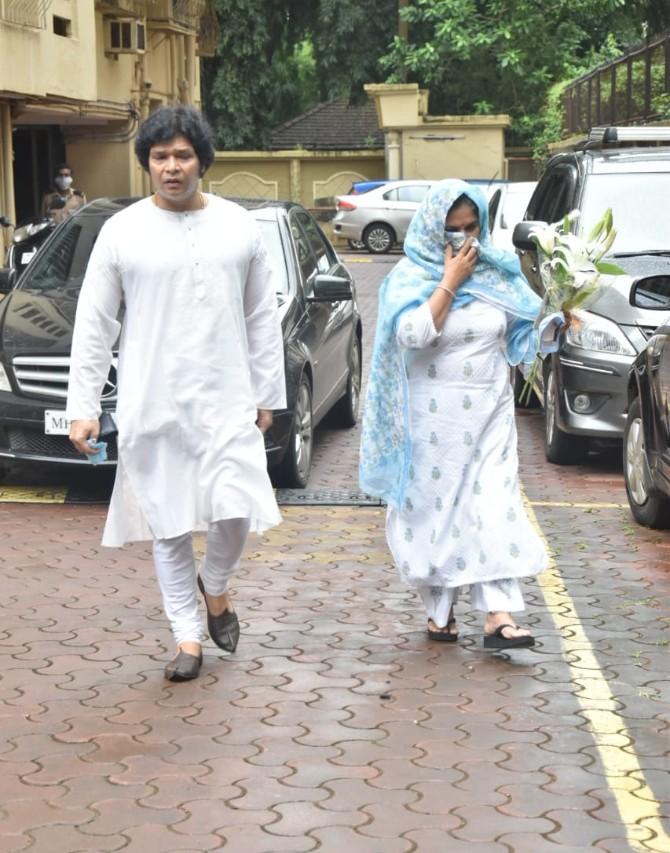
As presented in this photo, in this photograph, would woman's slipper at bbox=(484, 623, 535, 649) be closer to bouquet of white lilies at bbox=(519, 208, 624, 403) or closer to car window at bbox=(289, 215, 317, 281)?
bouquet of white lilies at bbox=(519, 208, 624, 403)

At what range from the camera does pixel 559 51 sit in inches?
1623

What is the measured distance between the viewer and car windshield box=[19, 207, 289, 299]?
10398 millimetres

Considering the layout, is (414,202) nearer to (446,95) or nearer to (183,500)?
(446,95)

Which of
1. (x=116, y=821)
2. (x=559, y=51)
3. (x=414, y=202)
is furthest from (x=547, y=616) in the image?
(x=559, y=51)

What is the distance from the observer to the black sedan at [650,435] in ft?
27.1

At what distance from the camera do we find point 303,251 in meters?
11.0

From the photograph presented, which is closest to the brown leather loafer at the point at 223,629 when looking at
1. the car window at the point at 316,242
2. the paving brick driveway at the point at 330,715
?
the paving brick driveway at the point at 330,715

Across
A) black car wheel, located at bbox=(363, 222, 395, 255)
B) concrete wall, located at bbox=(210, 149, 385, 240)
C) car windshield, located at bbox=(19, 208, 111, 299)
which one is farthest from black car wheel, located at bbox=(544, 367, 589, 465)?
concrete wall, located at bbox=(210, 149, 385, 240)

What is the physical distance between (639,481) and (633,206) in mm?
3036

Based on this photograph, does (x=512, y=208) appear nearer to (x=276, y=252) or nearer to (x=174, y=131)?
(x=276, y=252)

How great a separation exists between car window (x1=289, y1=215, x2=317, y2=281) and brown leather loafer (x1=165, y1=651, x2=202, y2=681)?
4.86 meters

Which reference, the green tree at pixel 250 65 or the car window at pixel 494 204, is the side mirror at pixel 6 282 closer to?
the car window at pixel 494 204

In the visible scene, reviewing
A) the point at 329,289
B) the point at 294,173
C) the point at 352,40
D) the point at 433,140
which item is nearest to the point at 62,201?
the point at 329,289

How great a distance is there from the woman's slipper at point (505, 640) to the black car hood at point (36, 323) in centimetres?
395
